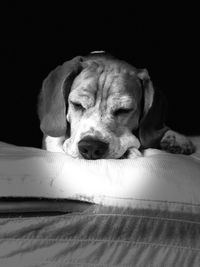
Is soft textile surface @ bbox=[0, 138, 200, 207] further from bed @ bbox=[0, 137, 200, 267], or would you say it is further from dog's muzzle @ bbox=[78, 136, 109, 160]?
dog's muzzle @ bbox=[78, 136, 109, 160]

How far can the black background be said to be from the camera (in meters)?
3.25

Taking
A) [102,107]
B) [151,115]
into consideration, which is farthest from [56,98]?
[151,115]

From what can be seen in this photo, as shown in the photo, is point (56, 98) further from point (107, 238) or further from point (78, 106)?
point (107, 238)

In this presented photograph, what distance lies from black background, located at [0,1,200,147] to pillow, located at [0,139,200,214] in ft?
4.22

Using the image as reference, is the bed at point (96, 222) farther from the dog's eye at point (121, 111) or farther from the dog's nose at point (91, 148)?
the dog's eye at point (121, 111)

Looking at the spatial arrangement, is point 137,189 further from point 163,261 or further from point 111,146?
point 111,146

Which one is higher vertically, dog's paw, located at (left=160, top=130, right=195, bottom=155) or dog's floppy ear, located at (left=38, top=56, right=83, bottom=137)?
dog's floppy ear, located at (left=38, top=56, right=83, bottom=137)

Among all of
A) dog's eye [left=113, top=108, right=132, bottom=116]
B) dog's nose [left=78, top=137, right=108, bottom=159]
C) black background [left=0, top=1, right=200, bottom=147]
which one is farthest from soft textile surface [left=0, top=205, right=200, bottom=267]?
black background [left=0, top=1, right=200, bottom=147]

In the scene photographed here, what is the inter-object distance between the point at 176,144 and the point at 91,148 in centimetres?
78

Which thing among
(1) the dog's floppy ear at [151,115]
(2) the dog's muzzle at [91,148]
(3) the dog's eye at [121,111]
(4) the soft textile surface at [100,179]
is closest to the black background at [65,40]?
(1) the dog's floppy ear at [151,115]

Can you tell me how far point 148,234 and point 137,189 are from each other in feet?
0.54

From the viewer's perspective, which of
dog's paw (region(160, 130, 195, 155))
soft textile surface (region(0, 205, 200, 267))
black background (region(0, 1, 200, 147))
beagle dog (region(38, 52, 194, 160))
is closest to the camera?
soft textile surface (region(0, 205, 200, 267))

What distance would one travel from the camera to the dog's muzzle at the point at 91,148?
2277 millimetres

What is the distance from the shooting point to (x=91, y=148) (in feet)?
7.48
